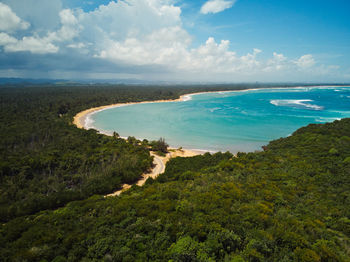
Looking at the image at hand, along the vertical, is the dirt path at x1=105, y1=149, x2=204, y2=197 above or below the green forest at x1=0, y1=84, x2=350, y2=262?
below

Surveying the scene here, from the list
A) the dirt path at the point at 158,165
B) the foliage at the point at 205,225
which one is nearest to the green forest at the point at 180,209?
the foliage at the point at 205,225

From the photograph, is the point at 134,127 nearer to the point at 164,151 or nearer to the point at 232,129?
the point at 164,151

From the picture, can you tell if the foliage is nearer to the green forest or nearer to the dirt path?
the green forest

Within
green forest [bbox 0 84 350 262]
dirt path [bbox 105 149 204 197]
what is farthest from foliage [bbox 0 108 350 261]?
dirt path [bbox 105 149 204 197]

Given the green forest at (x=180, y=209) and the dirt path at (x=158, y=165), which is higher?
the green forest at (x=180, y=209)

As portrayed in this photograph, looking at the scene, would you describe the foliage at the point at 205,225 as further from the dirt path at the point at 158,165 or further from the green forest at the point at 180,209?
the dirt path at the point at 158,165

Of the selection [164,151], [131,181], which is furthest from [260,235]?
[164,151]

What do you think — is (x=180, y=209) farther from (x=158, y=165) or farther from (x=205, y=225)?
(x=158, y=165)

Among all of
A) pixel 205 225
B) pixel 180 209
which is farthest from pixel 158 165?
pixel 205 225
